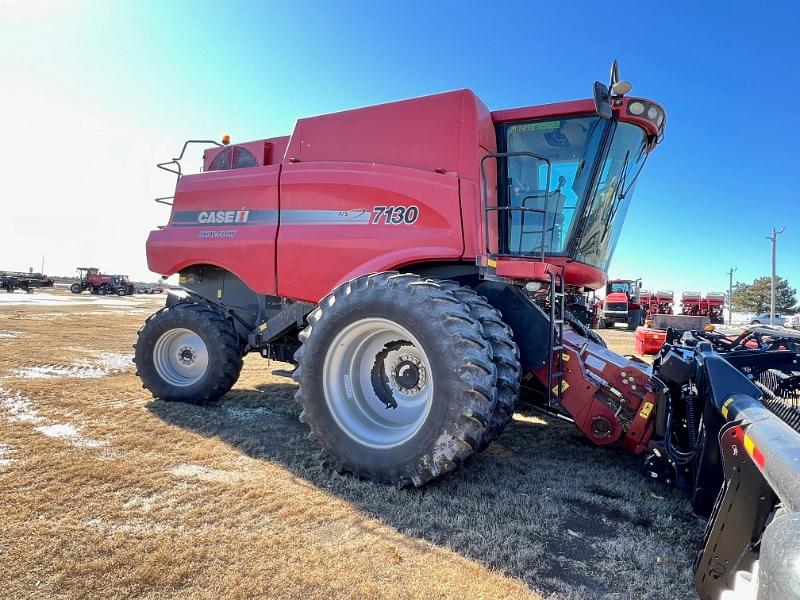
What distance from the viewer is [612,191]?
4.46 metres

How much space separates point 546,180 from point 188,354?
4104 mm

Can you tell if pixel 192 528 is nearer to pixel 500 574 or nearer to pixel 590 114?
pixel 500 574

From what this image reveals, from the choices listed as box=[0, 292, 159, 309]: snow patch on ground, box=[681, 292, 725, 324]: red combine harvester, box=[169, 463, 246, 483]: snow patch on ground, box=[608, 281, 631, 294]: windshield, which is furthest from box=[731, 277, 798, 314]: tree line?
box=[169, 463, 246, 483]: snow patch on ground

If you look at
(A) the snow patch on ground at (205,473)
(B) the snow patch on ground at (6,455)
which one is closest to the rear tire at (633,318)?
(A) the snow patch on ground at (205,473)

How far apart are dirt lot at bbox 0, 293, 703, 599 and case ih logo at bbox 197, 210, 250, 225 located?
2031 millimetres

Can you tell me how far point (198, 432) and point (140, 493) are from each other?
4.40 ft

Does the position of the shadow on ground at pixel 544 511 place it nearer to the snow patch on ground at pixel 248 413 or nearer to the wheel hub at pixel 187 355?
the snow patch on ground at pixel 248 413

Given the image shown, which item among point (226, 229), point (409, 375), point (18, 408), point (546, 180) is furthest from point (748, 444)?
point (18, 408)

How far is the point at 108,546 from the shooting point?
231 centimetres

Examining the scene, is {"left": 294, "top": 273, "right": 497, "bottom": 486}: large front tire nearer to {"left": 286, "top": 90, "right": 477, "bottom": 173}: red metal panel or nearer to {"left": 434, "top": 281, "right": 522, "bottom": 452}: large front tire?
{"left": 434, "top": 281, "right": 522, "bottom": 452}: large front tire

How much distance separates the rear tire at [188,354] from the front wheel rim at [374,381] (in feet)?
6.80

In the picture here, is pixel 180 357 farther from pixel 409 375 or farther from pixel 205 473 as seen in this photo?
pixel 409 375

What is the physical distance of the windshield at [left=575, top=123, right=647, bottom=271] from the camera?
13.7 ft

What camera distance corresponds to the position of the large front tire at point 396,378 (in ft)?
9.54
